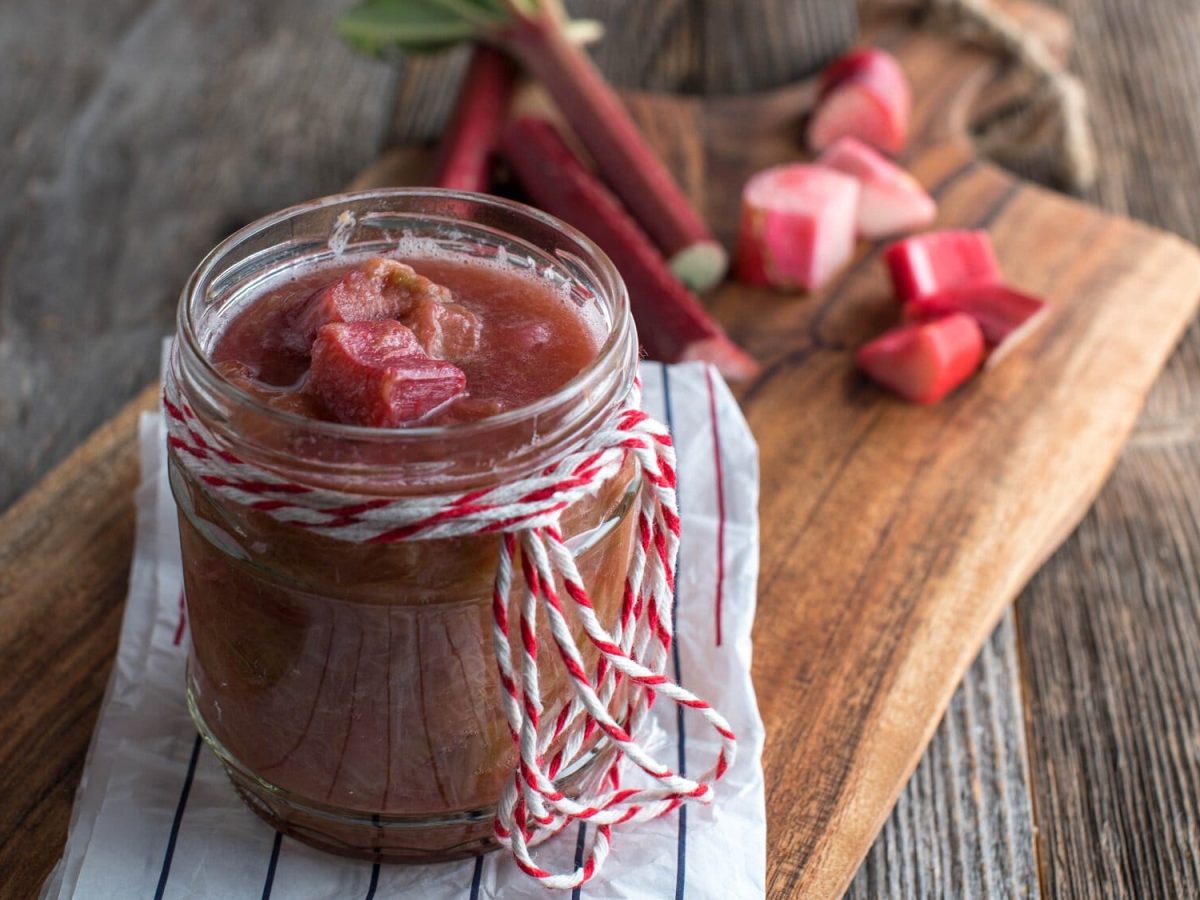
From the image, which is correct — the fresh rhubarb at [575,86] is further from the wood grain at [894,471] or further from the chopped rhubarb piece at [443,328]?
the chopped rhubarb piece at [443,328]

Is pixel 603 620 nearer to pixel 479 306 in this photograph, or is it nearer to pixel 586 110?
pixel 479 306

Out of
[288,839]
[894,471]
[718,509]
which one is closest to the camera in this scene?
[288,839]

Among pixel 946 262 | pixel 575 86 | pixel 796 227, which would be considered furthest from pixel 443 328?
pixel 575 86

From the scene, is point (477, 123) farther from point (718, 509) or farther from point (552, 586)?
point (552, 586)

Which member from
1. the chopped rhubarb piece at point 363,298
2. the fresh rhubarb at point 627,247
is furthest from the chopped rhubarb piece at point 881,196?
the chopped rhubarb piece at point 363,298

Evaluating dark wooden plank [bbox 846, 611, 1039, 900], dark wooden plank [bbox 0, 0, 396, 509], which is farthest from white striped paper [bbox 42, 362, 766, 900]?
dark wooden plank [bbox 0, 0, 396, 509]

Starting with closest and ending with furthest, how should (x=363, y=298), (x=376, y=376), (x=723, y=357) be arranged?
(x=376, y=376) → (x=363, y=298) → (x=723, y=357)

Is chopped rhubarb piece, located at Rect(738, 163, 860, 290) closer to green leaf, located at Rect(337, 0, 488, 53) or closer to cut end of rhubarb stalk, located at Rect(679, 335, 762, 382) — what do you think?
cut end of rhubarb stalk, located at Rect(679, 335, 762, 382)
